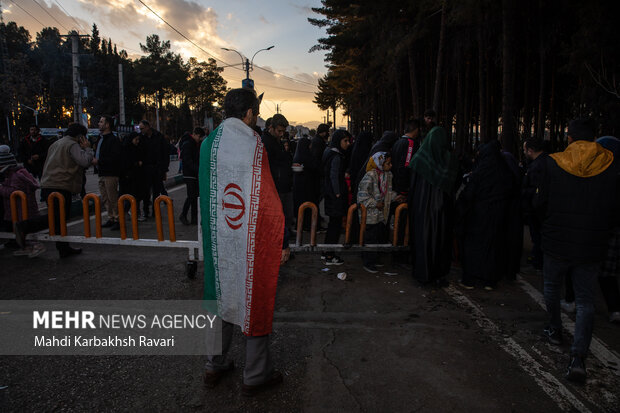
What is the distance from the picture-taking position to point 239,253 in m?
2.81

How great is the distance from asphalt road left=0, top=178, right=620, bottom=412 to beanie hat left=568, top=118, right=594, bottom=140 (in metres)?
1.83

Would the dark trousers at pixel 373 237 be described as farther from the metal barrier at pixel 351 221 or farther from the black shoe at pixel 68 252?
the black shoe at pixel 68 252

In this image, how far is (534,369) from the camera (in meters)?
3.36

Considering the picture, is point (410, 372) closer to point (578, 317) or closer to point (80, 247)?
point (578, 317)

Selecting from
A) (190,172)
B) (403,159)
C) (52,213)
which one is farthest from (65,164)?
(403,159)

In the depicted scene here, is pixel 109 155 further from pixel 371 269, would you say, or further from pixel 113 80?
pixel 113 80

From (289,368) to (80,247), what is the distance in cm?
537

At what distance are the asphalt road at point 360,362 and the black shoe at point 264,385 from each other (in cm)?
5

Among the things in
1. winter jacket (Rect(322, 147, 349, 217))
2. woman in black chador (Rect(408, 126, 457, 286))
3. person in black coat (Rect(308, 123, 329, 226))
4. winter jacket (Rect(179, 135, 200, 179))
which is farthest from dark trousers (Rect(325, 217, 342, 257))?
winter jacket (Rect(179, 135, 200, 179))

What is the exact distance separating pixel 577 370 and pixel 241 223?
2714mm

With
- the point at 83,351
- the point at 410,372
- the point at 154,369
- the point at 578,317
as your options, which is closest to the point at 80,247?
the point at 83,351

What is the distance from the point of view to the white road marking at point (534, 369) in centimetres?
292

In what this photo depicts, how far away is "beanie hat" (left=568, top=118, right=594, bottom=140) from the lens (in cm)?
335

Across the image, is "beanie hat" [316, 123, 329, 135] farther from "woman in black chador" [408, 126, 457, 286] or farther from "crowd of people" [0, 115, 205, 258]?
"woman in black chador" [408, 126, 457, 286]
